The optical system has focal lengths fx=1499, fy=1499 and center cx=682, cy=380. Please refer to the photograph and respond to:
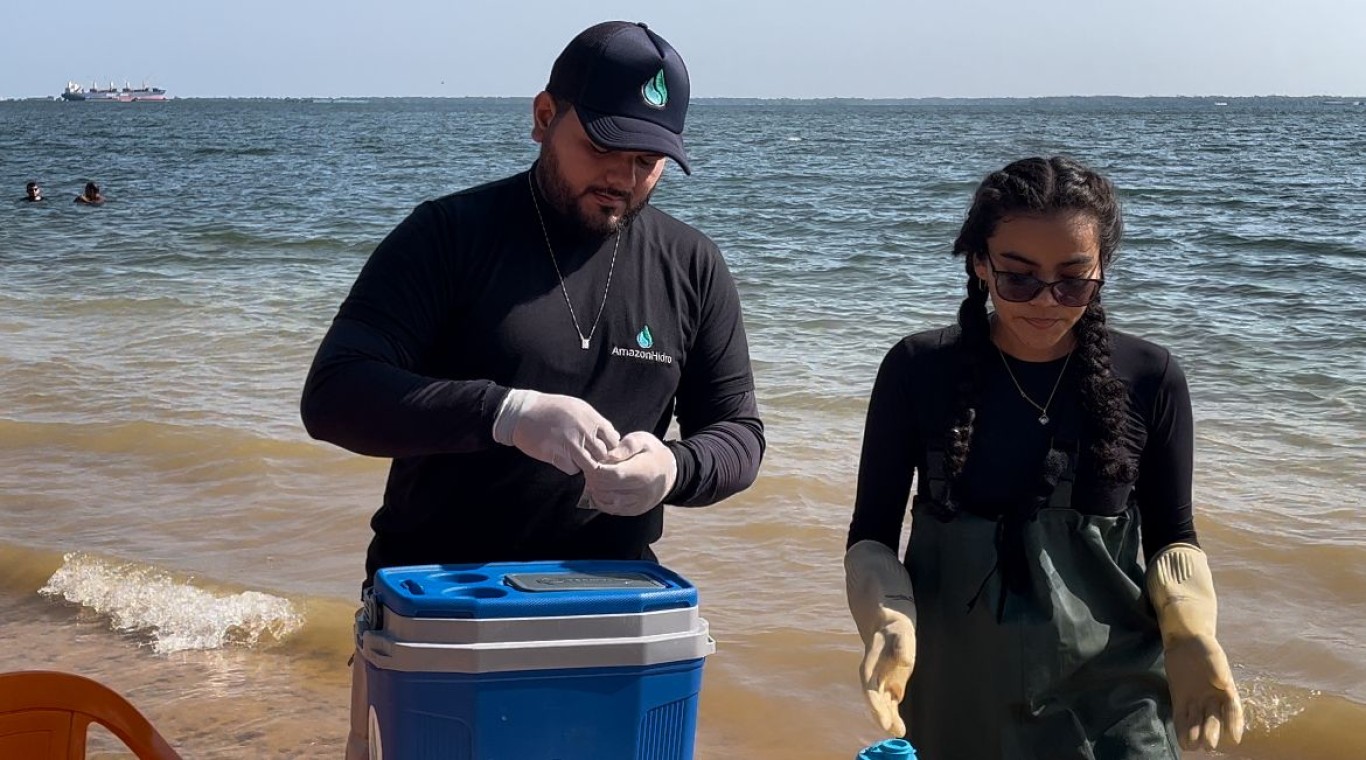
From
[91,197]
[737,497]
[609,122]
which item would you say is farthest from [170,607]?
[91,197]

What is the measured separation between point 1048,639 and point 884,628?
0.85ft

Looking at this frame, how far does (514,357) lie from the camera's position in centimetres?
249

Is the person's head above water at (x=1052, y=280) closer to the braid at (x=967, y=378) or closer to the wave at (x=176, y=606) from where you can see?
the braid at (x=967, y=378)

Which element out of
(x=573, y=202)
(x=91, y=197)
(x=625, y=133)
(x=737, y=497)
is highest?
(x=625, y=133)

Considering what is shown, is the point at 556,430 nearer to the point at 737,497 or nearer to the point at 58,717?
the point at 58,717

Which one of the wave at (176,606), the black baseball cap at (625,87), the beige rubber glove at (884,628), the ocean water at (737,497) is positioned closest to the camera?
the beige rubber glove at (884,628)

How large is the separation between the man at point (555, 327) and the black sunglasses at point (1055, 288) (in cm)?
53

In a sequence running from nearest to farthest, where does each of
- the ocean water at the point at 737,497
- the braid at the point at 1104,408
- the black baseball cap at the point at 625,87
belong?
the braid at the point at 1104,408 → the black baseball cap at the point at 625,87 → the ocean water at the point at 737,497

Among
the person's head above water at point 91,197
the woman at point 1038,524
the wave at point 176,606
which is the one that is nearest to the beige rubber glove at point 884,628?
the woman at point 1038,524

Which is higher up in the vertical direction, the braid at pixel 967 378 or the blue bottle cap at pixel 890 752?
the braid at pixel 967 378

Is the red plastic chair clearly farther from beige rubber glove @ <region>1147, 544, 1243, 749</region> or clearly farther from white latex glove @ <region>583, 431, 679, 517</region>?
beige rubber glove @ <region>1147, 544, 1243, 749</region>

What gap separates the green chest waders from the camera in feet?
7.66

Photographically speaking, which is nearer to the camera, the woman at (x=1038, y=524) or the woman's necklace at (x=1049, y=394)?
the woman at (x=1038, y=524)

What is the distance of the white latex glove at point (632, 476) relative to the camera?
220 centimetres
